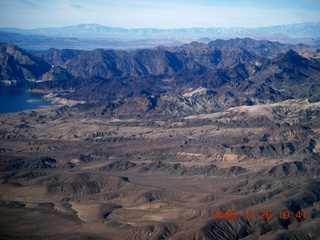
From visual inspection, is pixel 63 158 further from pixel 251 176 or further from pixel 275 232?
pixel 275 232

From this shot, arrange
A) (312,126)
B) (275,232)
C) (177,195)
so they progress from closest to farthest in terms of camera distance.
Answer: (275,232) < (177,195) < (312,126)

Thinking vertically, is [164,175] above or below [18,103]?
below

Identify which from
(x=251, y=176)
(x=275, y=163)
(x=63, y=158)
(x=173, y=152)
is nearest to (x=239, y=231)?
(x=251, y=176)
